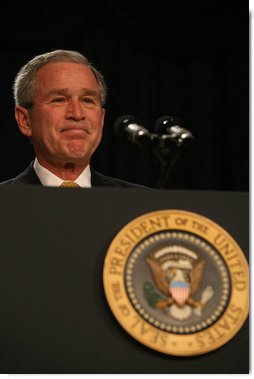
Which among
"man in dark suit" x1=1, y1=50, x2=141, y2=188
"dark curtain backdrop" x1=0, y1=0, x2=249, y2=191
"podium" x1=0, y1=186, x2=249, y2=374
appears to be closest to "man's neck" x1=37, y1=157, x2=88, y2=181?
"man in dark suit" x1=1, y1=50, x2=141, y2=188

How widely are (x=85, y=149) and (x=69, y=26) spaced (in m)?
1.77

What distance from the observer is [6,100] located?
3.97 meters

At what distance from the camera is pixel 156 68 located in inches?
166

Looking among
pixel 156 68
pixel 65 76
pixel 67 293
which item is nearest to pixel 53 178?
pixel 65 76

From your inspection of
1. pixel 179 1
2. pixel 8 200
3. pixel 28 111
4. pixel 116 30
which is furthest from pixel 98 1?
pixel 8 200

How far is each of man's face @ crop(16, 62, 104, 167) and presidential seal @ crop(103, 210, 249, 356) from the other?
0.98 meters

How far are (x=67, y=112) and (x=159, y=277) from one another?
3.56 feet

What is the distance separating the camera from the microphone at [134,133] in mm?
1688

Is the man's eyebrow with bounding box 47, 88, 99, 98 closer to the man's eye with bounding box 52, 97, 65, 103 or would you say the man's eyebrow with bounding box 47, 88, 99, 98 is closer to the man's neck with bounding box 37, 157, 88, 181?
the man's eye with bounding box 52, 97, 65, 103

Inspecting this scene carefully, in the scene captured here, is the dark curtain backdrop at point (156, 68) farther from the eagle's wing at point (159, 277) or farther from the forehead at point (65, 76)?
the eagle's wing at point (159, 277)

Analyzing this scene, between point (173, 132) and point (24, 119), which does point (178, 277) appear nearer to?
point (173, 132)

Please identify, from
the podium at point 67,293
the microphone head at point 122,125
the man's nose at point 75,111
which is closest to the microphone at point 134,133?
the microphone head at point 122,125

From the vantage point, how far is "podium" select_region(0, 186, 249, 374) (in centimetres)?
140

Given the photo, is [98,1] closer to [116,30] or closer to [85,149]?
[116,30]
